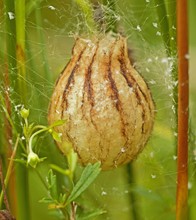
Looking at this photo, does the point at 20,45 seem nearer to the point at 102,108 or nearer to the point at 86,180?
the point at 102,108

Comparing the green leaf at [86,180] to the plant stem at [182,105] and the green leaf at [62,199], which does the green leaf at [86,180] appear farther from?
the plant stem at [182,105]

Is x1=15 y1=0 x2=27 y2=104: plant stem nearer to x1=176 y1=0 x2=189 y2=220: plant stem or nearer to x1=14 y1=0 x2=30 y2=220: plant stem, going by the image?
x1=14 y1=0 x2=30 y2=220: plant stem

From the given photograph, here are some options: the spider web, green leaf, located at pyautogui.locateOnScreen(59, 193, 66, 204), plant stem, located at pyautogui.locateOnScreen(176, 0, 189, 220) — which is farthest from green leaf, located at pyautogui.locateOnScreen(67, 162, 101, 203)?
the spider web

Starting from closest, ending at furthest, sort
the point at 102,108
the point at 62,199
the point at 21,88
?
the point at 62,199, the point at 102,108, the point at 21,88

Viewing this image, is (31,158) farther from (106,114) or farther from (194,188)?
(194,188)

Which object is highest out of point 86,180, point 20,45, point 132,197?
point 20,45

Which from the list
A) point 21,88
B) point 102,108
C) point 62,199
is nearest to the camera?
point 62,199

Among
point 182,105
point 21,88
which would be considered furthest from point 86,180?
point 21,88

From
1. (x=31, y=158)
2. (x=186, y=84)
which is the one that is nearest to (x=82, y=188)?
(x=31, y=158)
